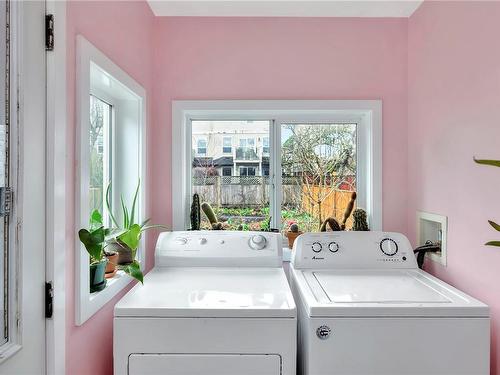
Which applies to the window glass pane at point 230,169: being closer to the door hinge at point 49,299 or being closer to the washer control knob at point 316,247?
the washer control knob at point 316,247

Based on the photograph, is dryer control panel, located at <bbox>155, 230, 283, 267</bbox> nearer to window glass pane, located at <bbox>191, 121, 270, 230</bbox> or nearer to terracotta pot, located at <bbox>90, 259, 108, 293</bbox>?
window glass pane, located at <bbox>191, 121, 270, 230</bbox>

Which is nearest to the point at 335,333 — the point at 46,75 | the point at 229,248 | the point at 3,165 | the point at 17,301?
the point at 229,248

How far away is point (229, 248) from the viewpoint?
196cm

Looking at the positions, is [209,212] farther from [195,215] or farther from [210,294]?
[210,294]

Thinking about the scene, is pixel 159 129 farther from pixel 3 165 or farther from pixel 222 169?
pixel 3 165

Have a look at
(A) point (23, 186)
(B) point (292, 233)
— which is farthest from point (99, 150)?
(B) point (292, 233)

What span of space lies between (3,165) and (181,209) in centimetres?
130

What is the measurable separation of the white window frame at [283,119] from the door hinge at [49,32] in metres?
1.07

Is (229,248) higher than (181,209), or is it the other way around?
(181,209)

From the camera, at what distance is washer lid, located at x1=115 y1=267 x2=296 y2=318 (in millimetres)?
1340

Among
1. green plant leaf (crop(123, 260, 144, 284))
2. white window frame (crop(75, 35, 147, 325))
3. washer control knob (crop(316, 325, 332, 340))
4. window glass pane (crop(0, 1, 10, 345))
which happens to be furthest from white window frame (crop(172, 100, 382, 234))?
window glass pane (crop(0, 1, 10, 345))

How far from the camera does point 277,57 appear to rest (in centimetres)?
219

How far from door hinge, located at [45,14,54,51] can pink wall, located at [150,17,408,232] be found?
3.52ft

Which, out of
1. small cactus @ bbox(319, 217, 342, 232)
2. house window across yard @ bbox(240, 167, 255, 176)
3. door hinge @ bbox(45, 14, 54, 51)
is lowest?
small cactus @ bbox(319, 217, 342, 232)
